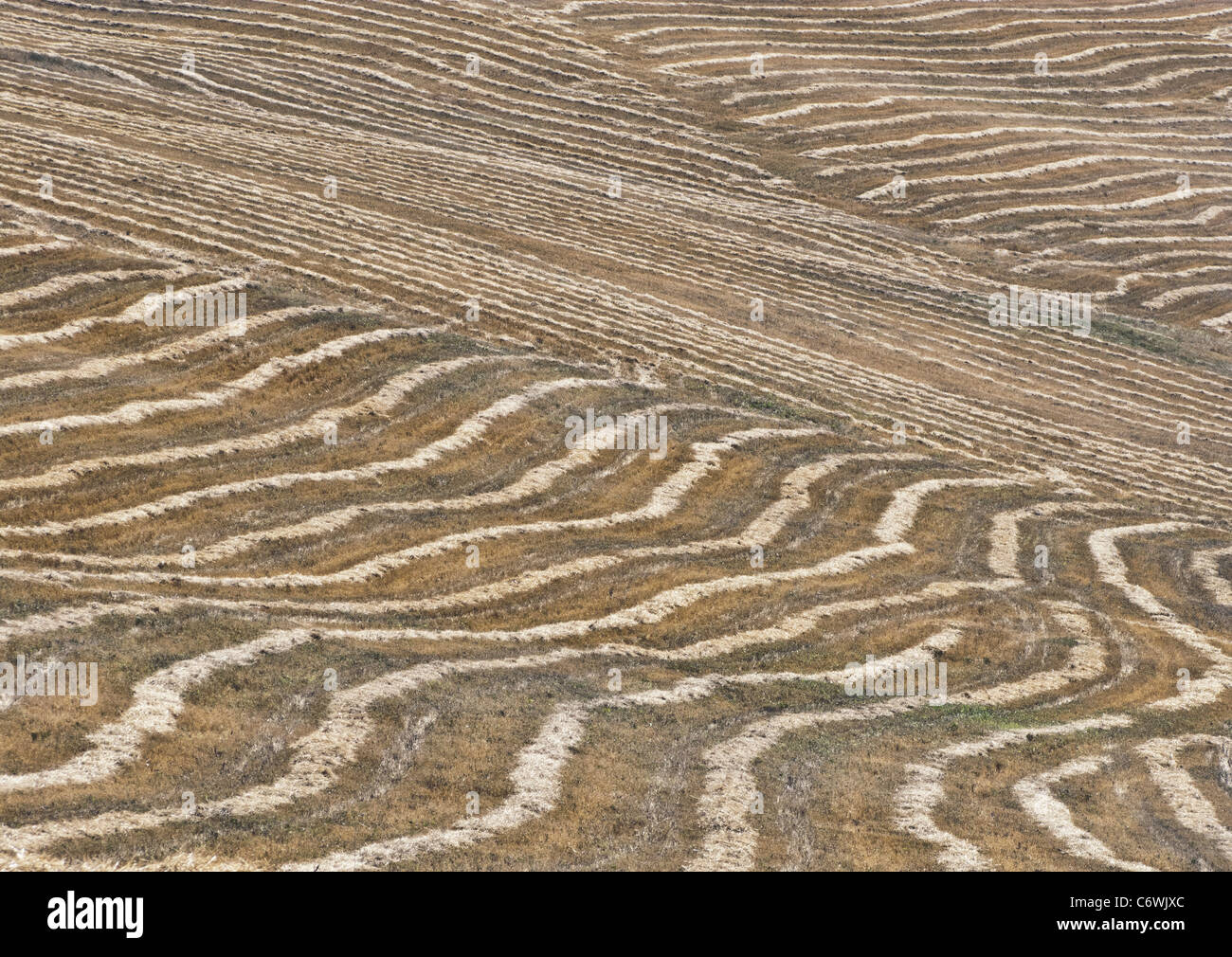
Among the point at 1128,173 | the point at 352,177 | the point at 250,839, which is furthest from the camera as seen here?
the point at 1128,173

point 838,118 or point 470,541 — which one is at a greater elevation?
point 838,118

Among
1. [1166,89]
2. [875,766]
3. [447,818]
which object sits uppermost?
[1166,89]

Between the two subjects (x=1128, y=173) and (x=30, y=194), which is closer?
(x=30, y=194)

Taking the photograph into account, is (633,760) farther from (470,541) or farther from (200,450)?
(200,450)

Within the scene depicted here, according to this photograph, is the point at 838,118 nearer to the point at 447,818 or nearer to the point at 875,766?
the point at 875,766
